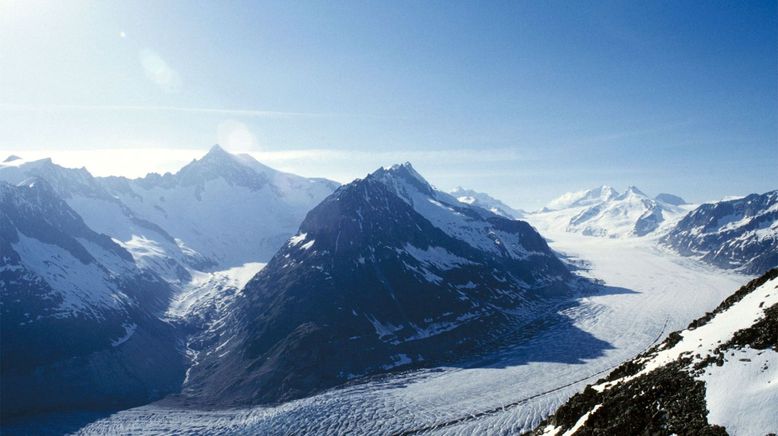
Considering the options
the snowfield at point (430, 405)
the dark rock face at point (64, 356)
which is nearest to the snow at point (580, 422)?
the snowfield at point (430, 405)

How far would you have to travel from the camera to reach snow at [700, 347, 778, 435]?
2886cm

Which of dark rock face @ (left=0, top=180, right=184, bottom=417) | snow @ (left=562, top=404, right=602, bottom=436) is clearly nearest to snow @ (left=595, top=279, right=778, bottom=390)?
snow @ (left=562, top=404, right=602, bottom=436)

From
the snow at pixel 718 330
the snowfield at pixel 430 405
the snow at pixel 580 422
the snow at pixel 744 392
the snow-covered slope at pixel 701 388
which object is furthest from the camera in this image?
the snowfield at pixel 430 405

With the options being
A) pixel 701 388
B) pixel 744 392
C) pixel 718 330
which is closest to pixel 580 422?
pixel 701 388

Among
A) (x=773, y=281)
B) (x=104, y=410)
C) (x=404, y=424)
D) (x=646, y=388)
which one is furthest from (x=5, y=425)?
(x=773, y=281)

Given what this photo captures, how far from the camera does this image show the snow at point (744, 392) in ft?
94.7

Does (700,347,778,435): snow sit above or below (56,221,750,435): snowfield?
above

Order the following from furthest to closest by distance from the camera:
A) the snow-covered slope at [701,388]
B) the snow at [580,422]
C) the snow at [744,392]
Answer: the snow at [580,422], the snow-covered slope at [701,388], the snow at [744,392]

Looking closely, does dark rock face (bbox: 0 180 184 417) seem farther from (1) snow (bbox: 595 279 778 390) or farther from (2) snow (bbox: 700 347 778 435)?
(2) snow (bbox: 700 347 778 435)

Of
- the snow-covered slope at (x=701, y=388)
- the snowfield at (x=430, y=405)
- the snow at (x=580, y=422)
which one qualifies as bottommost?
the snowfield at (x=430, y=405)

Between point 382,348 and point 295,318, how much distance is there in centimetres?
3943

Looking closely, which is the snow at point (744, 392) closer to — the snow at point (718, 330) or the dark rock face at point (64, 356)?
the snow at point (718, 330)

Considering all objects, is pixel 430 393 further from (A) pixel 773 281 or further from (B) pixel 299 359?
(A) pixel 773 281

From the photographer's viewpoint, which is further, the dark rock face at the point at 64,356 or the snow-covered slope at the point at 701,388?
the dark rock face at the point at 64,356
